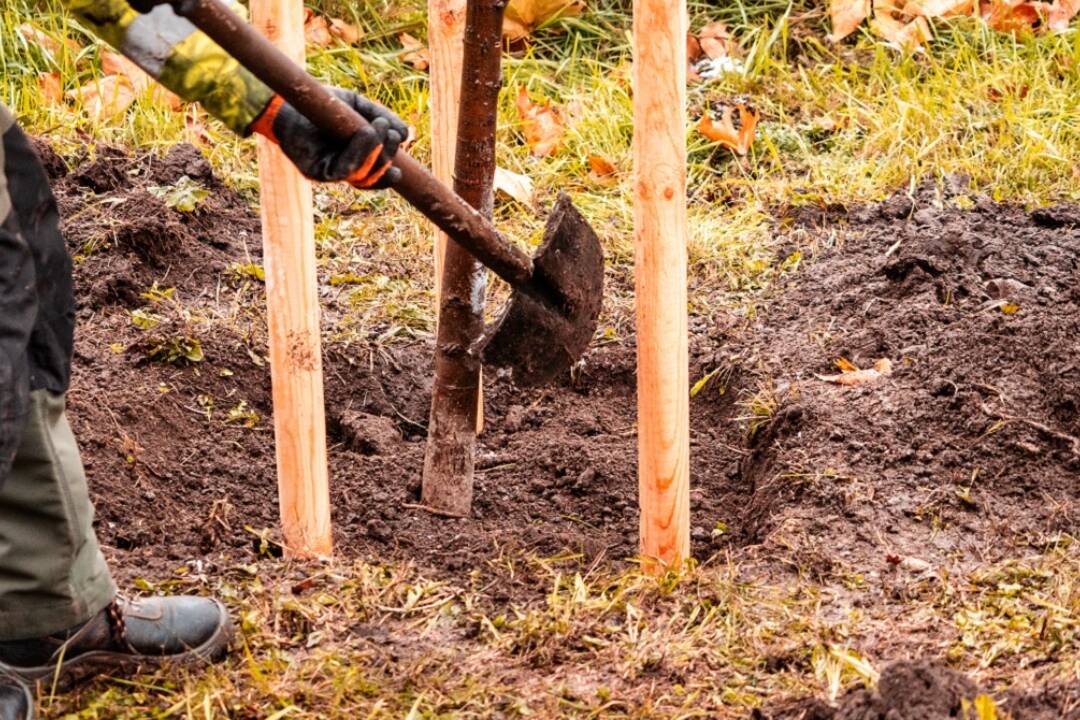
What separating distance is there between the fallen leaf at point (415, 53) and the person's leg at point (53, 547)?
323 cm

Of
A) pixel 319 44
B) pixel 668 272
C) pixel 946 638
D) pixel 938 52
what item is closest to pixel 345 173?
pixel 668 272

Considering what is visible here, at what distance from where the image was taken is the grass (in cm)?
257

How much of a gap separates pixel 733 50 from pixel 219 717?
3840 millimetres

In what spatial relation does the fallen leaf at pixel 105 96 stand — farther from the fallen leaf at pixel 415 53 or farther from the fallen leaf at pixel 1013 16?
the fallen leaf at pixel 1013 16

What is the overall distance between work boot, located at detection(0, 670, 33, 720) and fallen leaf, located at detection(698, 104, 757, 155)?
10.5ft

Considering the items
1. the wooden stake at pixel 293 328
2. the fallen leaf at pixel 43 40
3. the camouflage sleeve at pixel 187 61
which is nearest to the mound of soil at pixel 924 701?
the wooden stake at pixel 293 328

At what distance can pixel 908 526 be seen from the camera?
3.07m

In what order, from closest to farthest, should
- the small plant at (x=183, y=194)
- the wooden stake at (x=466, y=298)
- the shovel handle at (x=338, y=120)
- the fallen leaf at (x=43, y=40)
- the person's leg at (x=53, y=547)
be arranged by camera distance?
the shovel handle at (x=338, y=120) → the person's leg at (x=53, y=547) → the wooden stake at (x=466, y=298) → the small plant at (x=183, y=194) → the fallen leaf at (x=43, y=40)

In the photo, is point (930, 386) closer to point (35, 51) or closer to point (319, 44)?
point (319, 44)

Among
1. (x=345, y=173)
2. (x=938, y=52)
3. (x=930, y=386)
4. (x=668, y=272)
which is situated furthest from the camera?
(x=938, y=52)

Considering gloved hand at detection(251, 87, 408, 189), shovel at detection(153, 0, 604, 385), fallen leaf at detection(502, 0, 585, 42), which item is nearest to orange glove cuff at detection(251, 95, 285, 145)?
gloved hand at detection(251, 87, 408, 189)

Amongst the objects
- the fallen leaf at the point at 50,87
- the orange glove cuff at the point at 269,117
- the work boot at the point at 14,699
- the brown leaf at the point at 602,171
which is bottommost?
the work boot at the point at 14,699

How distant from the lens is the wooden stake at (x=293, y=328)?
2.55 m

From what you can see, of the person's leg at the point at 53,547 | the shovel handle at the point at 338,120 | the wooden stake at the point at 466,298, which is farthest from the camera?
the wooden stake at the point at 466,298
